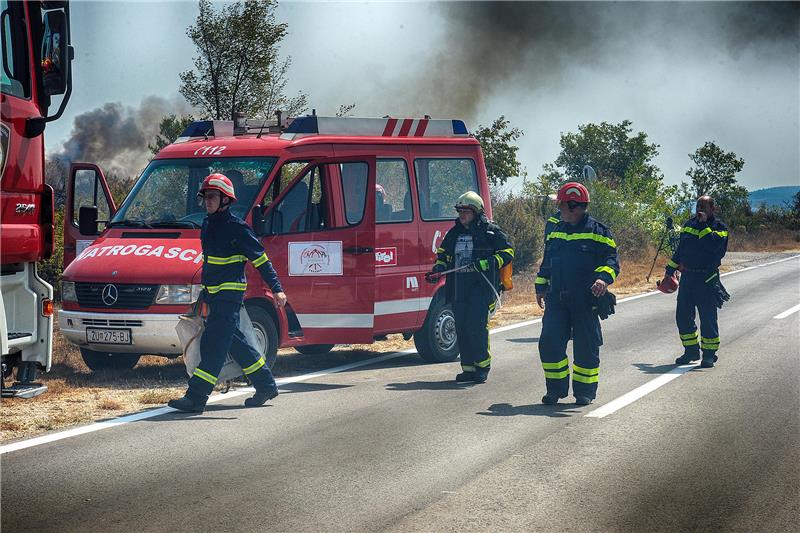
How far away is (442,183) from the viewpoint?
12609 mm

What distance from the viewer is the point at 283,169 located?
11.1 metres

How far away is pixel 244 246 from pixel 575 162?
60534 millimetres

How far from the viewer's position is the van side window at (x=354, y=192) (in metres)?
11.2

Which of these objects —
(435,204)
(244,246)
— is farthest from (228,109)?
(244,246)

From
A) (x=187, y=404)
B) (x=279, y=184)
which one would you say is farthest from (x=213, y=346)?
(x=279, y=184)

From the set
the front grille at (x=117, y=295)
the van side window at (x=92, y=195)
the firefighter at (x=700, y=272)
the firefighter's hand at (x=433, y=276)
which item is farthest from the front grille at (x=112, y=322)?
the firefighter at (x=700, y=272)

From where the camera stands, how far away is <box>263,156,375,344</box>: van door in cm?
1084

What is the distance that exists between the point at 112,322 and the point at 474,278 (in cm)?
345

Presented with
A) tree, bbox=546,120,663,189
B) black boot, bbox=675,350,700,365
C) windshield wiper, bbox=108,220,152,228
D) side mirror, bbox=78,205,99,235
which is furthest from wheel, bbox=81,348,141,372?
tree, bbox=546,120,663,189

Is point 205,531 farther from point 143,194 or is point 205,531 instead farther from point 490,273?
point 143,194

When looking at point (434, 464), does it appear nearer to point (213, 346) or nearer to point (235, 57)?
point (213, 346)

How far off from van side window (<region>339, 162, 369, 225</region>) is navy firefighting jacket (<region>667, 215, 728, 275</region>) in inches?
141

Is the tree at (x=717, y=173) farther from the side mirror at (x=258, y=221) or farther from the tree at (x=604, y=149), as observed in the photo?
the side mirror at (x=258, y=221)

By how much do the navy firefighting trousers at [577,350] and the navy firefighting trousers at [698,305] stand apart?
3.17 meters
